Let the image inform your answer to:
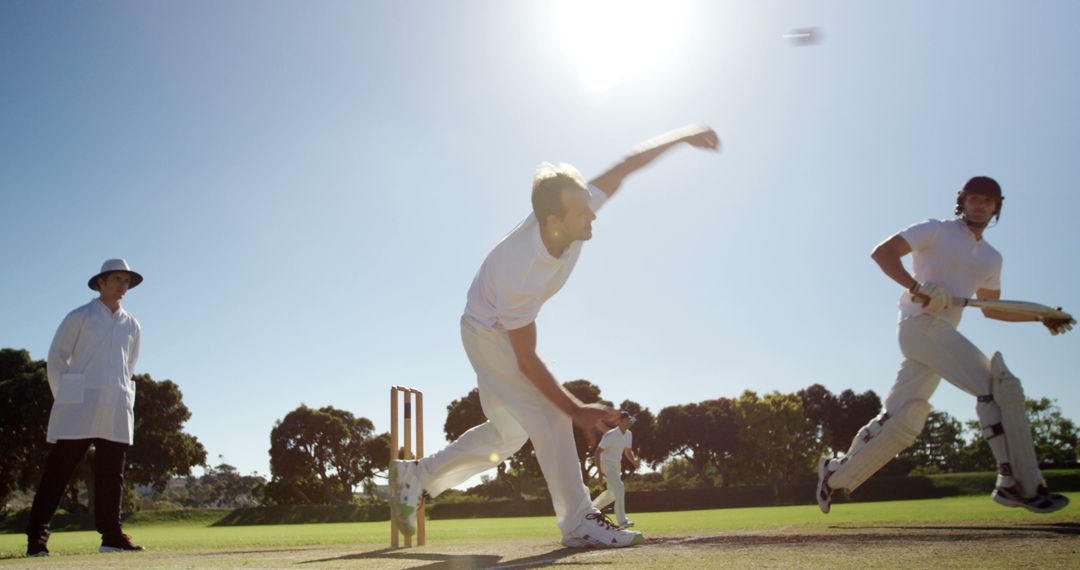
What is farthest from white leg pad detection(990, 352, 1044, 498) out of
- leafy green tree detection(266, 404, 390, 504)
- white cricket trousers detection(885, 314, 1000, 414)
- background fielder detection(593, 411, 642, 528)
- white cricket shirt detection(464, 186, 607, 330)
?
leafy green tree detection(266, 404, 390, 504)

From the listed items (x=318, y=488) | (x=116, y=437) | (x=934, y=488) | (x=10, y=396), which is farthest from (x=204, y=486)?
(x=116, y=437)

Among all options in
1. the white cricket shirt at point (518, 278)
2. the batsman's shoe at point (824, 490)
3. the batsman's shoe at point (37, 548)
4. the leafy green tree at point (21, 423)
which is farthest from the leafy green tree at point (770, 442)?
the white cricket shirt at point (518, 278)

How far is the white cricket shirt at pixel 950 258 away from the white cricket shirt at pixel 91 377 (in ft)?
22.5

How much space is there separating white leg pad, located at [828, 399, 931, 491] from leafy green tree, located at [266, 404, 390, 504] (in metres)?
58.6

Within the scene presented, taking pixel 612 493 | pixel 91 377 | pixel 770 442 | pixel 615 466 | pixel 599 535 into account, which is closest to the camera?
pixel 599 535

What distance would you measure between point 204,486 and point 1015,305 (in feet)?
449

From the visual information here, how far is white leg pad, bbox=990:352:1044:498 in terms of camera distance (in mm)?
4961

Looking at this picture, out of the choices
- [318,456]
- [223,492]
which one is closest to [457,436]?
[318,456]

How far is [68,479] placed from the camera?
7.04 metres

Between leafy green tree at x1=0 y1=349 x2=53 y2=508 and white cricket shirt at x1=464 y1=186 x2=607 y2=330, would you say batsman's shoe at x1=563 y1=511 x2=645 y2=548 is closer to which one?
white cricket shirt at x1=464 y1=186 x2=607 y2=330

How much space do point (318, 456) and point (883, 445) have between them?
2406 inches

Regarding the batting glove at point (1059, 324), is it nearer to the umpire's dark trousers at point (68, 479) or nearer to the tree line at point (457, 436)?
the umpire's dark trousers at point (68, 479)

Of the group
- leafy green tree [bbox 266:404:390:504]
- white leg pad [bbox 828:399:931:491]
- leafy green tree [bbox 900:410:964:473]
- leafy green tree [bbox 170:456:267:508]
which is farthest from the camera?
leafy green tree [bbox 170:456:267:508]

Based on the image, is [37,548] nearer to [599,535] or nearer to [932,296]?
[599,535]
